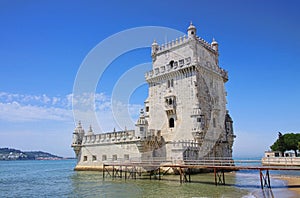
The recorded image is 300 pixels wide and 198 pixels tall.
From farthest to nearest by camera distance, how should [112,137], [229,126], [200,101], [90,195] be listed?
[229,126], [112,137], [200,101], [90,195]

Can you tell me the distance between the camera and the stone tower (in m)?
34.1

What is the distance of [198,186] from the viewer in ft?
77.6

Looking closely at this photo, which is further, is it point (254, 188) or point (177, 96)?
point (177, 96)

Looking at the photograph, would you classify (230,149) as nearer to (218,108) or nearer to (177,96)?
(218,108)

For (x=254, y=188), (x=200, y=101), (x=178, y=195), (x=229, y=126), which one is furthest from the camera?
(x=229, y=126)

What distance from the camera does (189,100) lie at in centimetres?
3528

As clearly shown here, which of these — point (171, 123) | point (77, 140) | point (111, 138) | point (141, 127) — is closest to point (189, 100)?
point (171, 123)

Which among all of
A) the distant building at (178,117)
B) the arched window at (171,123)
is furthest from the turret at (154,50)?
the arched window at (171,123)

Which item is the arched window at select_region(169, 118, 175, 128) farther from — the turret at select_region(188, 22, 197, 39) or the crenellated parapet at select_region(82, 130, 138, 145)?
the turret at select_region(188, 22, 197, 39)

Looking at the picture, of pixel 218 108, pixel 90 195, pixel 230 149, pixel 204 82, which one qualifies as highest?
pixel 204 82

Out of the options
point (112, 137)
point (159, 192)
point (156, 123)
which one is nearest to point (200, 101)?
point (156, 123)

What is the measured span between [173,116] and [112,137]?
9228 millimetres

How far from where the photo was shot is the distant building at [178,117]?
110ft

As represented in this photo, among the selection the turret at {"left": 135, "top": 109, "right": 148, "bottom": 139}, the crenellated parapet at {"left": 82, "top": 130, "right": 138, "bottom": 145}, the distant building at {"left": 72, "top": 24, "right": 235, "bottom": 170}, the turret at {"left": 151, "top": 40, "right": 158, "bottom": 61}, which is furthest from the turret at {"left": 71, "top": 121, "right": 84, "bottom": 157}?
the turret at {"left": 151, "top": 40, "right": 158, "bottom": 61}
